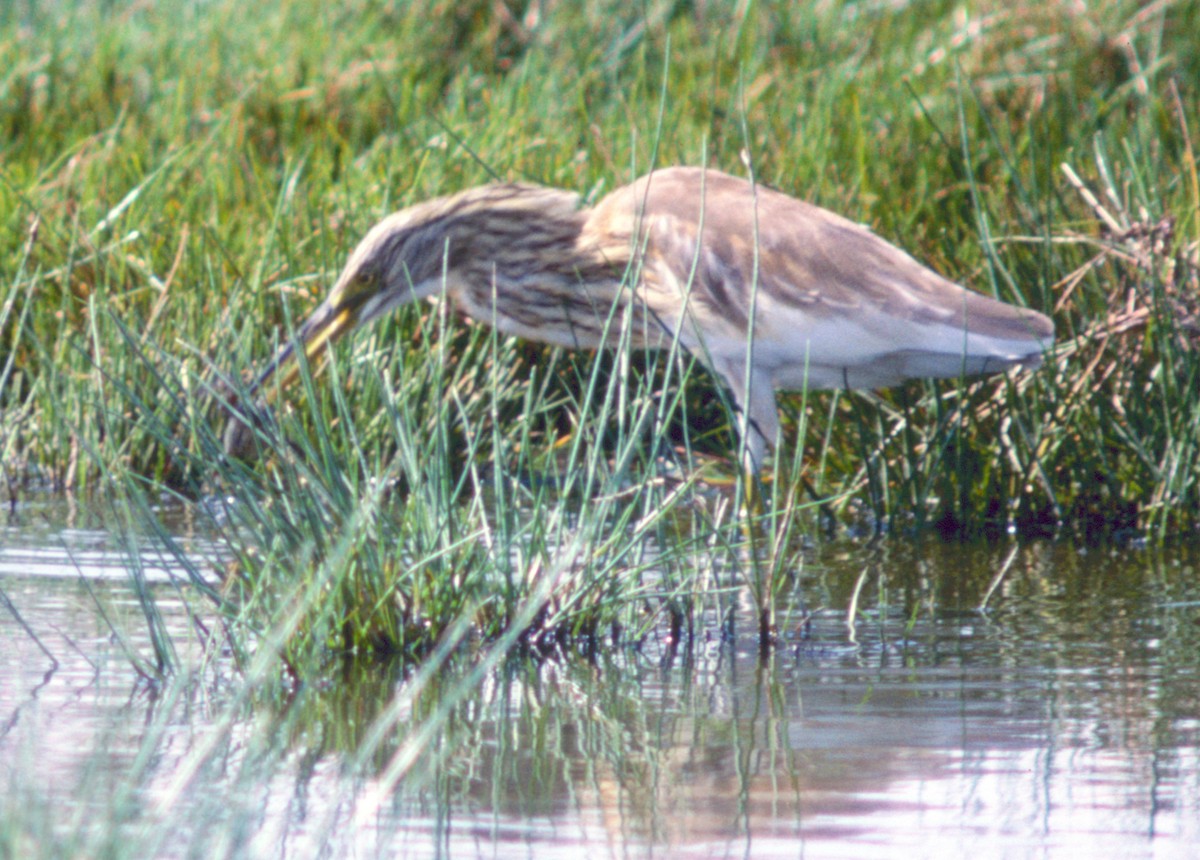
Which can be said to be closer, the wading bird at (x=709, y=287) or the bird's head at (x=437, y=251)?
the wading bird at (x=709, y=287)

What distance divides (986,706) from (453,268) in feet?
8.52

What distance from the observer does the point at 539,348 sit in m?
6.03

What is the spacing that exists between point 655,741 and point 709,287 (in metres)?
2.12

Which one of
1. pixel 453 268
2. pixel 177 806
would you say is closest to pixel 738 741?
pixel 177 806

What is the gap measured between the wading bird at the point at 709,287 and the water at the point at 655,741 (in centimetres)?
71

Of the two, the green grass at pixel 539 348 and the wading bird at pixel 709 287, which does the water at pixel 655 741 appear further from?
the wading bird at pixel 709 287

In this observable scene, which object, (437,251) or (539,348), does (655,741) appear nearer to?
(437,251)

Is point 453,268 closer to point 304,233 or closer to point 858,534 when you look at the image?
point 304,233

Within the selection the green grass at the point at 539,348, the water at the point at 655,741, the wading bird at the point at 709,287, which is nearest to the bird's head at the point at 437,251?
the wading bird at the point at 709,287

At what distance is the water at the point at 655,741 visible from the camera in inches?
101

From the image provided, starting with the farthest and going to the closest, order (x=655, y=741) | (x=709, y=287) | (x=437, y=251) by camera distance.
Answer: (x=437, y=251), (x=709, y=287), (x=655, y=741)

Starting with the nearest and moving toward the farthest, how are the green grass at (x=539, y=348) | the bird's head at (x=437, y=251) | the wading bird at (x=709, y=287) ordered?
the green grass at (x=539, y=348) → the wading bird at (x=709, y=287) → the bird's head at (x=437, y=251)

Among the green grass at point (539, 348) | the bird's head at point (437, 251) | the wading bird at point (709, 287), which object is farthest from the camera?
the bird's head at point (437, 251)

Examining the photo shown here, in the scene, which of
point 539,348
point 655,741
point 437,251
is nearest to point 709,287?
point 437,251
